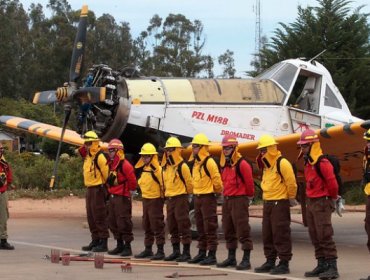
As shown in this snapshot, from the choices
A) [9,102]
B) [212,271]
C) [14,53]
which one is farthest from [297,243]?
[14,53]

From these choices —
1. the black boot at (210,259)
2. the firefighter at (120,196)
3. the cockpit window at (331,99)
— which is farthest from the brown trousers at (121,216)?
the cockpit window at (331,99)

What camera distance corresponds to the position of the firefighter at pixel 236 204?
1161 cm

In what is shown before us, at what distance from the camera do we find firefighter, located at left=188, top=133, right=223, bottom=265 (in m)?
12.2

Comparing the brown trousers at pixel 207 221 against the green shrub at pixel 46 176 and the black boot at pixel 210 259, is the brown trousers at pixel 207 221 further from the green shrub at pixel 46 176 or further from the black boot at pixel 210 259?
the green shrub at pixel 46 176

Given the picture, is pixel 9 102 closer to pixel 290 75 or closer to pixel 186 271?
pixel 290 75

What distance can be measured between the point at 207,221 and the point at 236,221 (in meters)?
0.68

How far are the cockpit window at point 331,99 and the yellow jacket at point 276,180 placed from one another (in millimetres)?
6748

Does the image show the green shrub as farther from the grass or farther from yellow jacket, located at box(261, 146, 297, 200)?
yellow jacket, located at box(261, 146, 297, 200)

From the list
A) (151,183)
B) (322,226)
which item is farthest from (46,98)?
(322,226)

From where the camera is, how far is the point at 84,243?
15508 mm

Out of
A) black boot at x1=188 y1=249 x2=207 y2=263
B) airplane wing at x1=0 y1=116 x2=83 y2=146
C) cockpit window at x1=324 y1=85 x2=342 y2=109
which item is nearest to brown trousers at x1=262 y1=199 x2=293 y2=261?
black boot at x1=188 y1=249 x2=207 y2=263

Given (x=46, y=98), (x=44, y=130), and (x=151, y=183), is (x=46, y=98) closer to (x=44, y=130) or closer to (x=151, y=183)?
(x=44, y=130)

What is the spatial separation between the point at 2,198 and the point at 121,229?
2.46 m

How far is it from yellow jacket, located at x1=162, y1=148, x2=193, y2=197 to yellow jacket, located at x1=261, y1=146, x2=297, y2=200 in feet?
5.71
